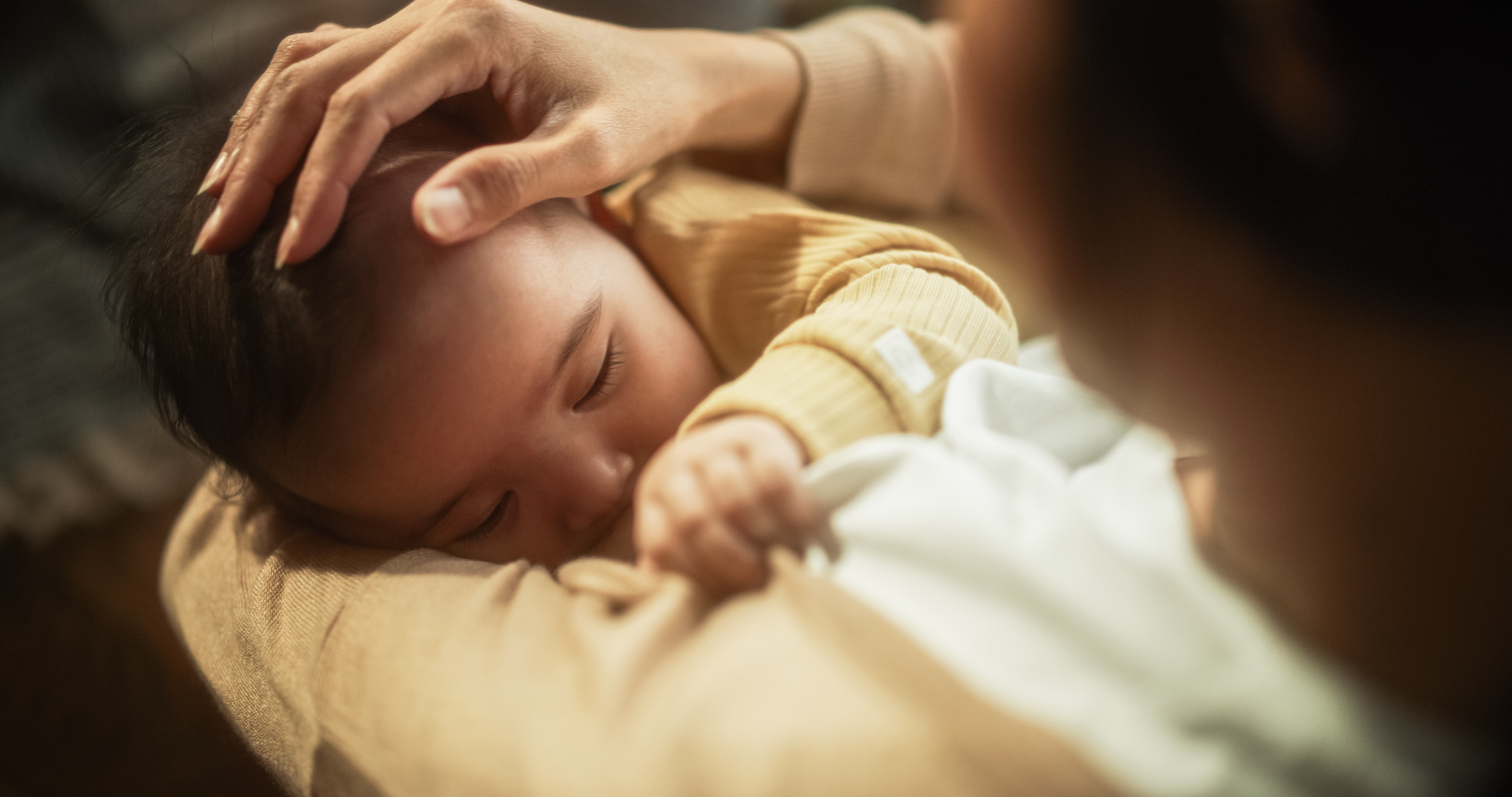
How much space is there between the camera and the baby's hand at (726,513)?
471mm

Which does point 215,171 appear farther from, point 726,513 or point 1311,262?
point 1311,262

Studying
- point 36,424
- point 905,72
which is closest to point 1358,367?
point 905,72

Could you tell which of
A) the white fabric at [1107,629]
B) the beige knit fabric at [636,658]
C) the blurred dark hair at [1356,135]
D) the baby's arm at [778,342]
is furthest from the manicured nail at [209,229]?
the blurred dark hair at [1356,135]

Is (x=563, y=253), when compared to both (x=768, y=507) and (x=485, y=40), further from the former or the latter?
(x=768, y=507)

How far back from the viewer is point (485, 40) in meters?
0.70

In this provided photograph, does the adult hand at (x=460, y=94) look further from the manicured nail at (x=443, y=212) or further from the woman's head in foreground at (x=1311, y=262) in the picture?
the woman's head in foreground at (x=1311, y=262)

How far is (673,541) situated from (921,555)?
143mm

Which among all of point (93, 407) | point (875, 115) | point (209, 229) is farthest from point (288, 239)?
point (93, 407)

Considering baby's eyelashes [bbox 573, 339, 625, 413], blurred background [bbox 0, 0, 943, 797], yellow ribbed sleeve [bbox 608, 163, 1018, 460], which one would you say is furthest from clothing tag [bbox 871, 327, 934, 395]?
blurred background [bbox 0, 0, 943, 797]

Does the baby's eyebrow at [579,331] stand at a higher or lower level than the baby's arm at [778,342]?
lower

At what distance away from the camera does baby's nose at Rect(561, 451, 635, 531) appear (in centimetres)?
67

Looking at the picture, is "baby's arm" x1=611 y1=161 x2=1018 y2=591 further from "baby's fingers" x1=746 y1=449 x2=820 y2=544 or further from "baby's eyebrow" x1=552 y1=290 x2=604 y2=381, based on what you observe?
"baby's eyebrow" x1=552 y1=290 x2=604 y2=381

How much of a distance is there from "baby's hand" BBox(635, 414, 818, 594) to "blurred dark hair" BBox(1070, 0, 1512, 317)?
25 cm

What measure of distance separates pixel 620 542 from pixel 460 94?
0.43 meters
